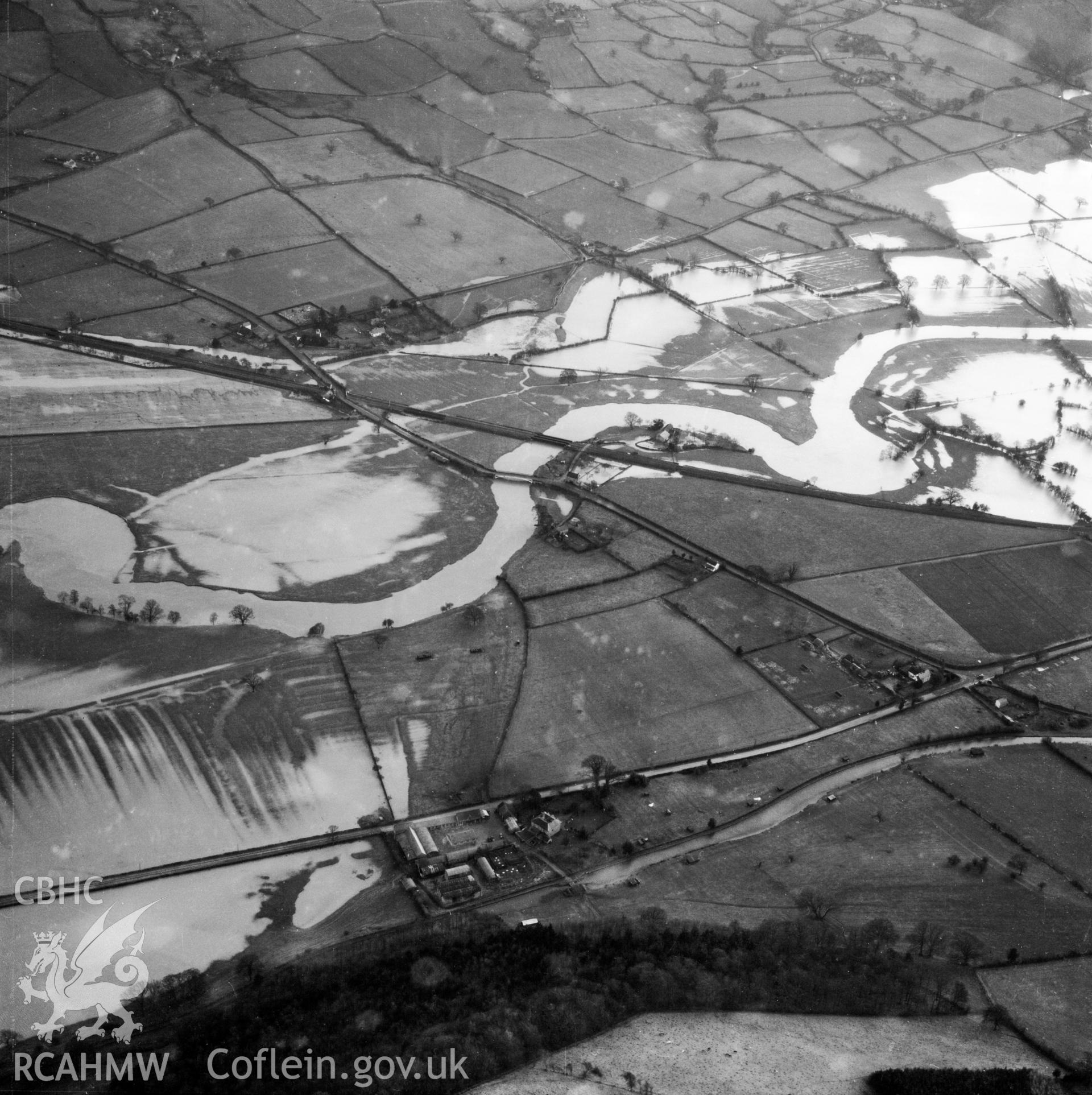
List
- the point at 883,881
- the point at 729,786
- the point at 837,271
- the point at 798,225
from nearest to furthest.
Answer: the point at 883,881, the point at 729,786, the point at 837,271, the point at 798,225

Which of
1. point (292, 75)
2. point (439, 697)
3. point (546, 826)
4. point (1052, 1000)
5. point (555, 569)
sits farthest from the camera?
point (292, 75)

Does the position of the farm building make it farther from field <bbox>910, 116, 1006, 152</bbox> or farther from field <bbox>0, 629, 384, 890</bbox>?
field <bbox>910, 116, 1006, 152</bbox>

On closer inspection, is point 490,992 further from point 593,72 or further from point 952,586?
point 593,72

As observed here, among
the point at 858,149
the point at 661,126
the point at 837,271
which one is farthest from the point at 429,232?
the point at 858,149

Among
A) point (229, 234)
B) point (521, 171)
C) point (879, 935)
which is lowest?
point (229, 234)

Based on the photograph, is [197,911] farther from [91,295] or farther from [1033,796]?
[91,295]

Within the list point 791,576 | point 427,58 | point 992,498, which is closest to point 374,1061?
point 791,576

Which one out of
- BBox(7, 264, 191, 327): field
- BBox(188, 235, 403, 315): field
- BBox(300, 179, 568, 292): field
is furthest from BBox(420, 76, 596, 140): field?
BBox(7, 264, 191, 327): field
